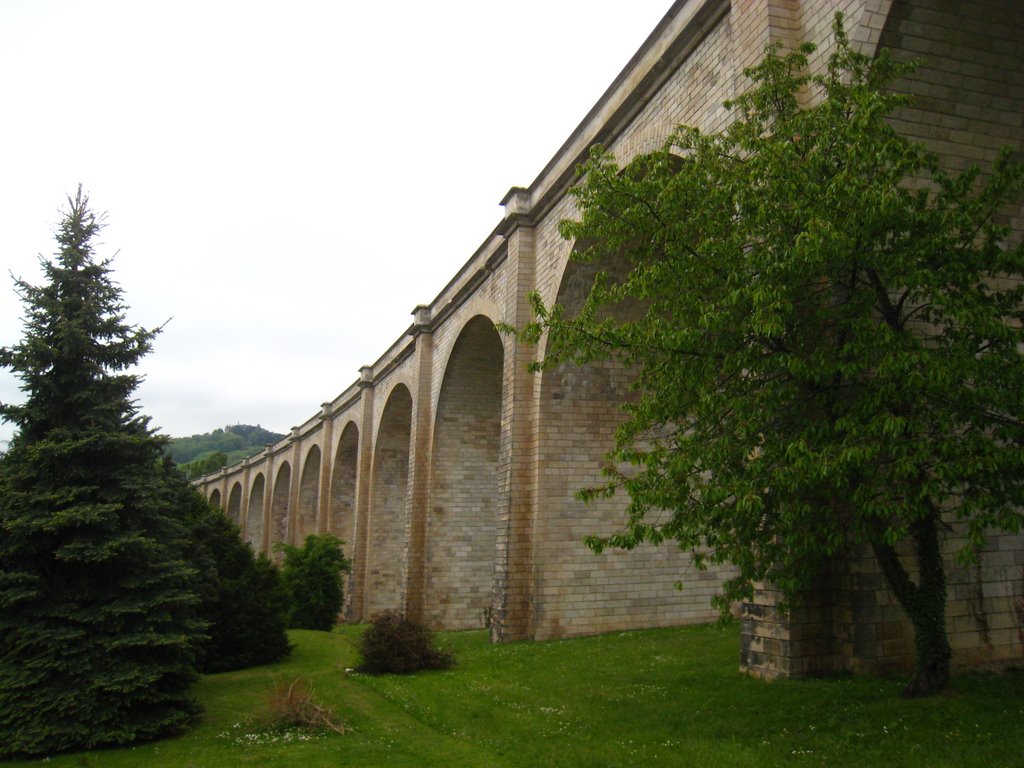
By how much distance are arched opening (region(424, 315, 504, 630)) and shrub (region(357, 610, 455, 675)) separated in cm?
708

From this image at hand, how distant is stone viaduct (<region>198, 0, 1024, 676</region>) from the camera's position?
7.04 meters

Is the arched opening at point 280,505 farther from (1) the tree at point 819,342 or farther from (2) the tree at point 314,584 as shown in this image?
(1) the tree at point 819,342

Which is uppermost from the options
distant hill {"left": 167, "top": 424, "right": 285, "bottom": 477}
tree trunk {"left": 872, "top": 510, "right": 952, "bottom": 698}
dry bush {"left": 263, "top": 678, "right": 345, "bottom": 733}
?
distant hill {"left": 167, "top": 424, "right": 285, "bottom": 477}

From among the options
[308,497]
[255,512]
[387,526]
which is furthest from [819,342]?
[255,512]

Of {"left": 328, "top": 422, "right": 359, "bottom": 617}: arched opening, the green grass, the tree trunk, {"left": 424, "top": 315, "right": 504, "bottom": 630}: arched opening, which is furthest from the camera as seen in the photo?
{"left": 328, "top": 422, "right": 359, "bottom": 617}: arched opening

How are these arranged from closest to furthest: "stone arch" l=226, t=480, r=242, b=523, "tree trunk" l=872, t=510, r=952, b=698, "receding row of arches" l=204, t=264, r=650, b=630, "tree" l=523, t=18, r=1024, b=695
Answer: "tree" l=523, t=18, r=1024, b=695
"tree trunk" l=872, t=510, r=952, b=698
"receding row of arches" l=204, t=264, r=650, b=630
"stone arch" l=226, t=480, r=242, b=523

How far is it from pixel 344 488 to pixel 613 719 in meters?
26.3

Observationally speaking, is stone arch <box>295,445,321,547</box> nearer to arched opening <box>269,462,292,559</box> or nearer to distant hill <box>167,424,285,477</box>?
arched opening <box>269,462,292,559</box>

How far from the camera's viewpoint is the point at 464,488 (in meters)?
19.5

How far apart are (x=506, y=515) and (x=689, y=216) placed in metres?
8.46

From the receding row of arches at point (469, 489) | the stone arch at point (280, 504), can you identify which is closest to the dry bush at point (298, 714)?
the receding row of arches at point (469, 489)

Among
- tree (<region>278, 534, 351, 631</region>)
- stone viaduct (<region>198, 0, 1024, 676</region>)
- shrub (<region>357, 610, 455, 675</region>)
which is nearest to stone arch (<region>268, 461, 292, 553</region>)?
stone viaduct (<region>198, 0, 1024, 676</region>)

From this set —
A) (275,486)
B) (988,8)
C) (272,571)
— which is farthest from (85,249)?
(275,486)

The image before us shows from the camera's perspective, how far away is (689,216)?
6.33m
